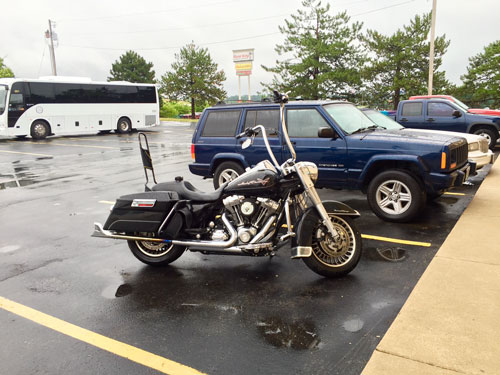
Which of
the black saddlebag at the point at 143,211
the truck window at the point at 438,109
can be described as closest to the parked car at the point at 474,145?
the truck window at the point at 438,109

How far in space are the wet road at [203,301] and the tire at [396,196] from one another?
20cm

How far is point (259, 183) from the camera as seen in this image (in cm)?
455

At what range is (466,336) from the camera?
3316 mm

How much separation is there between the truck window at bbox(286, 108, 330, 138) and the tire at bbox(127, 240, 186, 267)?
3425 millimetres

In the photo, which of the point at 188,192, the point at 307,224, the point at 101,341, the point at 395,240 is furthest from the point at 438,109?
the point at 101,341

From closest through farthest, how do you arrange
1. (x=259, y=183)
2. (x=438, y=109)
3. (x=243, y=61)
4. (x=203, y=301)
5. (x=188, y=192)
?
(x=203, y=301) < (x=259, y=183) < (x=188, y=192) < (x=438, y=109) < (x=243, y=61)

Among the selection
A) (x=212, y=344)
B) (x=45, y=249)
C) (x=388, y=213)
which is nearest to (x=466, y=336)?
(x=212, y=344)

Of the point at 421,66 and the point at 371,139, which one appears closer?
the point at 371,139

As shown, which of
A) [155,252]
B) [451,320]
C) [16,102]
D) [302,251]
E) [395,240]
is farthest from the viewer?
[16,102]

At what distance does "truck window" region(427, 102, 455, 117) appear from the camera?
14.3m

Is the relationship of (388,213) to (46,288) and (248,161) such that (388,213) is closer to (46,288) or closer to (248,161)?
(248,161)

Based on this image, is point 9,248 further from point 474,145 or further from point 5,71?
point 5,71

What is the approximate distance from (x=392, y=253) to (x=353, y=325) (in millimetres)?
1983

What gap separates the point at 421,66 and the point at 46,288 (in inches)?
1489
